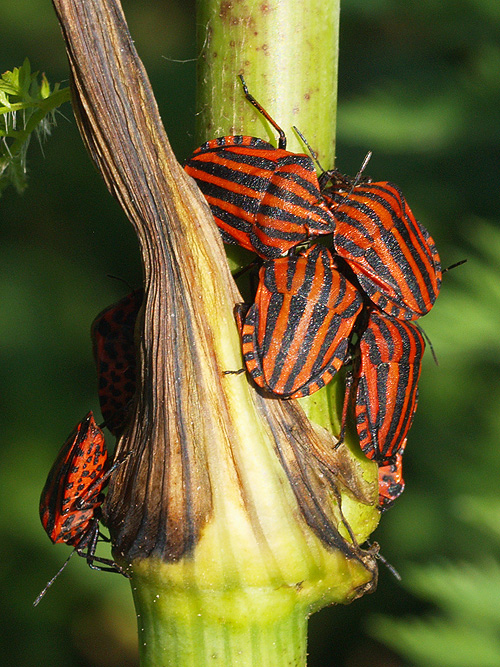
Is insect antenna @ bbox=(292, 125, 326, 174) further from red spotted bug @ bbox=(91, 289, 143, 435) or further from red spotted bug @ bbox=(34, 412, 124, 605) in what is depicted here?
red spotted bug @ bbox=(34, 412, 124, 605)

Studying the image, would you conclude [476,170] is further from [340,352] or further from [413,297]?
[340,352]

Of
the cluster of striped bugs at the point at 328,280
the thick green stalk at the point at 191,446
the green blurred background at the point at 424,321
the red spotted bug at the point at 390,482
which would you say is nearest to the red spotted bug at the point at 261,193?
the cluster of striped bugs at the point at 328,280

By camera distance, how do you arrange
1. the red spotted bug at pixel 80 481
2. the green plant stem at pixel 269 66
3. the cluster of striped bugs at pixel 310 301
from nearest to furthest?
the green plant stem at pixel 269 66
the cluster of striped bugs at pixel 310 301
the red spotted bug at pixel 80 481

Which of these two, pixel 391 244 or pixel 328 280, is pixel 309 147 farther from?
pixel 391 244

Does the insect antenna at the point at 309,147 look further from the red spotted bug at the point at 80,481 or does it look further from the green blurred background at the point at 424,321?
the green blurred background at the point at 424,321

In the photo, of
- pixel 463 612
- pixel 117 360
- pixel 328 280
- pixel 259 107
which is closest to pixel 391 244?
pixel 328 280

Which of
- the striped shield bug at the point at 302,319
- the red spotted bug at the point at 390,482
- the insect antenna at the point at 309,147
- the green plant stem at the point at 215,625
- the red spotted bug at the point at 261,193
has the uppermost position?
the insect antenna at the point at 309,147
